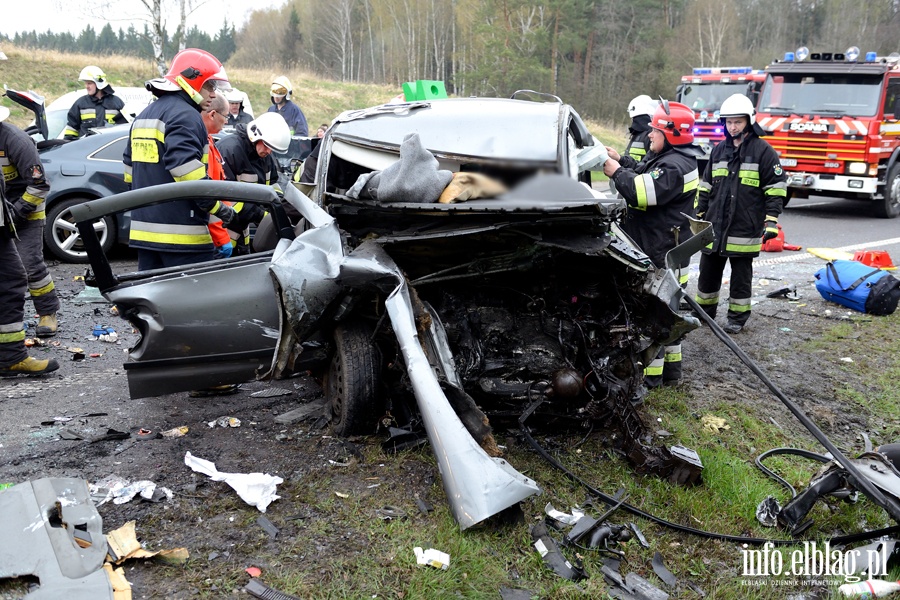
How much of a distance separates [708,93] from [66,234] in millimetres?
13197

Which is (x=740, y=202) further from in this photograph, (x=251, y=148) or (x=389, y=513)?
(x=389, y=513)

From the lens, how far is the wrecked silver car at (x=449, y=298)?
306cm

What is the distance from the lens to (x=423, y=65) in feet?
138

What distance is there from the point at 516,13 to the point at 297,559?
3152cm

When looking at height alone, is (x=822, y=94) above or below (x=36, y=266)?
above

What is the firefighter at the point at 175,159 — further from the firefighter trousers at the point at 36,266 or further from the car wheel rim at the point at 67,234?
the car wheel rim at the point at 67,234

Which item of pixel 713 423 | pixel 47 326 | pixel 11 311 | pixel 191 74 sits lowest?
pixel 713 423

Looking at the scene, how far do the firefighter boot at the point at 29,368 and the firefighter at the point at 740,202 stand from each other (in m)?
4.70

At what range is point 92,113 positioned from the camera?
9.56 metres

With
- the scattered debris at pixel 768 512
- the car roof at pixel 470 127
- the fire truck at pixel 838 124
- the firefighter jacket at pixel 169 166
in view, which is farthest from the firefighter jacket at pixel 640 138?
the fire truck at pixel 838 124

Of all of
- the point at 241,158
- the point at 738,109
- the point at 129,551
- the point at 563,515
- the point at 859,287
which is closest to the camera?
the point at 129,551

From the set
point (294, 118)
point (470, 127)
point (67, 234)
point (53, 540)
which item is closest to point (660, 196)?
point (470, 127)

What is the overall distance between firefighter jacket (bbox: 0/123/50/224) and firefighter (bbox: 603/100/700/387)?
12.6 ft

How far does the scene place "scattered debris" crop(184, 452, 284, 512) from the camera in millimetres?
2803
